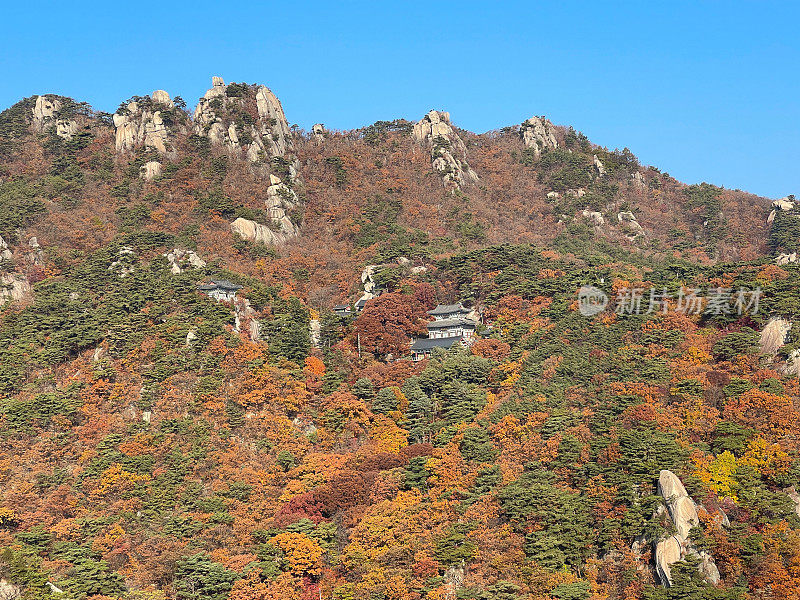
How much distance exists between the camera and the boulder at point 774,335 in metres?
45.2

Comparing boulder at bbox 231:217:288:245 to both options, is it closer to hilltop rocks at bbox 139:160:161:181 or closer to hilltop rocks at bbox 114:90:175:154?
hilltop rocks at bbox 139:160:161:181

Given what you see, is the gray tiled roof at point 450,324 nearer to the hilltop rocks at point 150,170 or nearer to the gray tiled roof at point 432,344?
the gray tiled roof at point 432,344

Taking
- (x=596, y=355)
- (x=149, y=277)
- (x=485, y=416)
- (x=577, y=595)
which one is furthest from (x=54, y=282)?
(x=577, y=595)

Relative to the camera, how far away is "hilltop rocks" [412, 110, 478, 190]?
8812cm

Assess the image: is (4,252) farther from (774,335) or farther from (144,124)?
(774,335)

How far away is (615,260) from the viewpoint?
243 ft

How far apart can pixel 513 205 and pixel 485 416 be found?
43911mm

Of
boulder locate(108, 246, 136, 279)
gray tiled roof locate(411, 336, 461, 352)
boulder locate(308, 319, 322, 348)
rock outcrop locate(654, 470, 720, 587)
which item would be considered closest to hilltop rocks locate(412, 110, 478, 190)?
gray tiled roof locate(411, 336, 461, 352)

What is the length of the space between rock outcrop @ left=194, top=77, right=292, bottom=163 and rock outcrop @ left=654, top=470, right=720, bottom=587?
56575 mm

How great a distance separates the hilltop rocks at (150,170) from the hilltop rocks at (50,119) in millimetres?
12818

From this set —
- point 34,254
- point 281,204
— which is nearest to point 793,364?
point 281,204

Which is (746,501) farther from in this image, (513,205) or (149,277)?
(513,205)

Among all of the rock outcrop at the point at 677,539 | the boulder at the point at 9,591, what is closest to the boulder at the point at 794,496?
the rock outcrop at the point at 677,539

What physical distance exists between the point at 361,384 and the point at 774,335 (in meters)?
24.3
